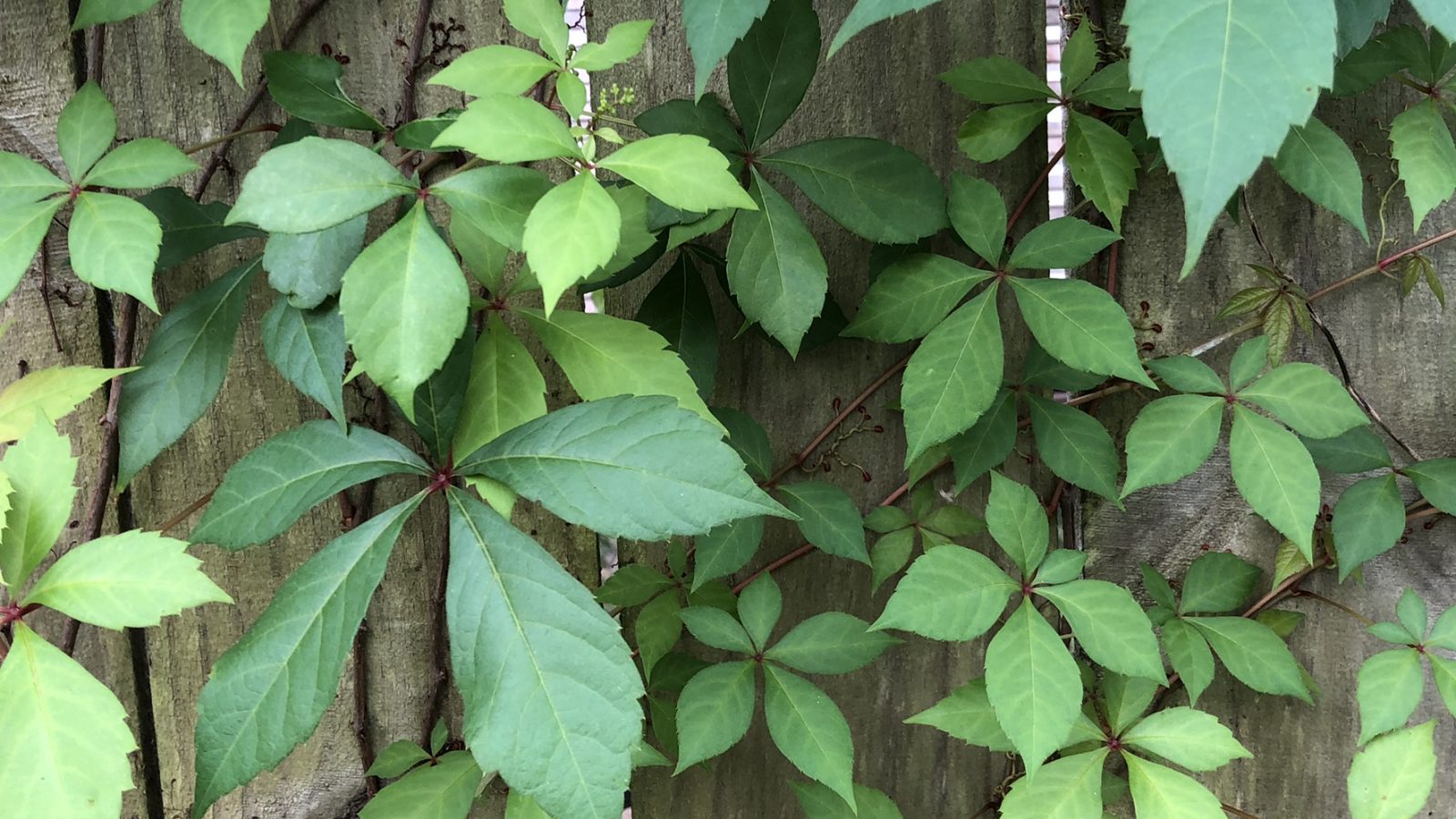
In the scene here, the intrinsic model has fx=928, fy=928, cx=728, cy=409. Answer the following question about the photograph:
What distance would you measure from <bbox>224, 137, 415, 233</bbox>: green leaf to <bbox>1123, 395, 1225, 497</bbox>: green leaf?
2.37 ft

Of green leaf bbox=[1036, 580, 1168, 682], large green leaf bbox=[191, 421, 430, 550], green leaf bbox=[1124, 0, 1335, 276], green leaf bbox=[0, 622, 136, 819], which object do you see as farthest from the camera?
green leaf bbox=[1036, 580, 1168, 682]

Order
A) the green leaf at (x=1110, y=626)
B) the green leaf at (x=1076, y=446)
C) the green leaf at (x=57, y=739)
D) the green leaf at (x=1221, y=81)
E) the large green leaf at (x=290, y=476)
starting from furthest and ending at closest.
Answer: the green leaf at (x=1076, y=446), the green leaf at (x=1110, y=626), the large green leaf at (x=290, y=476), the green leaf at (x=57, y=739), the green leaf at (x=1221, y=81)

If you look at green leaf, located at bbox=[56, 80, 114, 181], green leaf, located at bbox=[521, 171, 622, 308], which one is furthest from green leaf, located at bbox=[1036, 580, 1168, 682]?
green leaf, located at bbox=[56, 80, 114, 181]

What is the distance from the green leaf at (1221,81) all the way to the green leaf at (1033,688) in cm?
48

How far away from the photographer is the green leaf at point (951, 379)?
89 cm

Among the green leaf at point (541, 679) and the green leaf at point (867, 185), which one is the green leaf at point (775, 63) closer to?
the green leaf at point (867, 185)

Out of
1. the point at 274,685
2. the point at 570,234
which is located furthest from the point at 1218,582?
the point at 274,685

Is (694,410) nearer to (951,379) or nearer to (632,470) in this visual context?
(632,470)

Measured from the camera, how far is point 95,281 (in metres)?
0.74

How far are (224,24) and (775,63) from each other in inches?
18.8

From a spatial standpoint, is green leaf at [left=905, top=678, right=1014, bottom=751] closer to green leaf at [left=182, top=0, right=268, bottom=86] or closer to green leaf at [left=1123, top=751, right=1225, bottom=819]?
green leaf at [left=1123, top=751, right=1225, bottom=819]

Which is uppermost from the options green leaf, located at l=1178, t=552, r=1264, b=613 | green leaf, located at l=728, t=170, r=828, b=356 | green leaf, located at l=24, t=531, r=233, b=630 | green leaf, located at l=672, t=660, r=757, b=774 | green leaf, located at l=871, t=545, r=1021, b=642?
green leaf, located at l=728, t=170, r=828, b=356

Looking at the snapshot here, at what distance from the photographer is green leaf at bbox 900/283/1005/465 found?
0.89 meters

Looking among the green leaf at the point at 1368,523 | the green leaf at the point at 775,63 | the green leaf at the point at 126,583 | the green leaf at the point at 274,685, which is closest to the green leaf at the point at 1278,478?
the green leaf at the point at 1368,523
